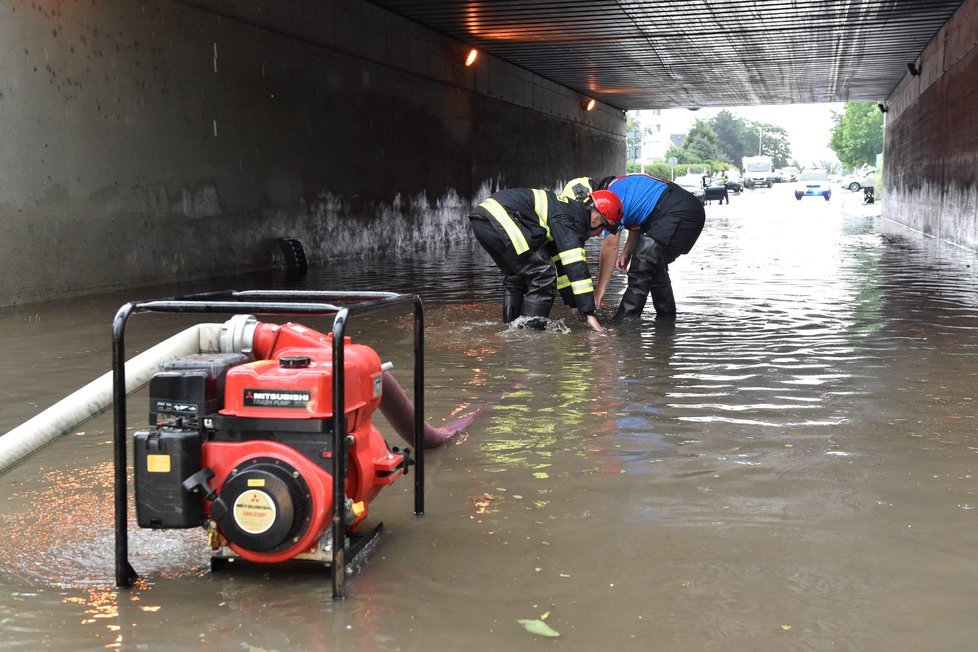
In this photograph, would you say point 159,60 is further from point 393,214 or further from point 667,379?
point 667,379

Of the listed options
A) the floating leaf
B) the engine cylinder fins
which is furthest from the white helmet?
the floating leaf

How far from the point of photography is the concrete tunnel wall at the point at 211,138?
11.2 meters

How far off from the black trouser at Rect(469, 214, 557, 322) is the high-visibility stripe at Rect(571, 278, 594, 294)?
0.37 meters

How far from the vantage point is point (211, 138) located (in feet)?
47.0

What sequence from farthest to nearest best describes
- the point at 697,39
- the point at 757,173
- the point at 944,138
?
the point at 757,173 < the point at 697,39 < the point at 944,138

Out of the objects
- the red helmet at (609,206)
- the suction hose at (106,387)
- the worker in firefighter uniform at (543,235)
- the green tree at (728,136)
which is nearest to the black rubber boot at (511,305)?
the worker in firefighter uniform at (543,235)

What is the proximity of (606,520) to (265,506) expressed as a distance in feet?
4.30

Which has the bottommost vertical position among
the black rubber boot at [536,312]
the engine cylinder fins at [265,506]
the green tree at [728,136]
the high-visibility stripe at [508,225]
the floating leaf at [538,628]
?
the floating leaf at [538,628]

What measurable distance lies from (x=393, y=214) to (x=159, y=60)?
771 centimetres

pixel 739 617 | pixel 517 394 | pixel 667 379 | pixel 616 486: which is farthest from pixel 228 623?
pixel 667 379

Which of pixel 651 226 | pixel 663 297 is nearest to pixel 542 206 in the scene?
pixel 651 226

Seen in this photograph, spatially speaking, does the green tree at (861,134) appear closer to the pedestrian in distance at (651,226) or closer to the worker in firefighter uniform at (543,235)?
the pedestrian in distance at (651,226)

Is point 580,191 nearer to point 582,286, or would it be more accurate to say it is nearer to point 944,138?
point 582,286

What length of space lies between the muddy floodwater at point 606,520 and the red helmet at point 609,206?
1017 mm
